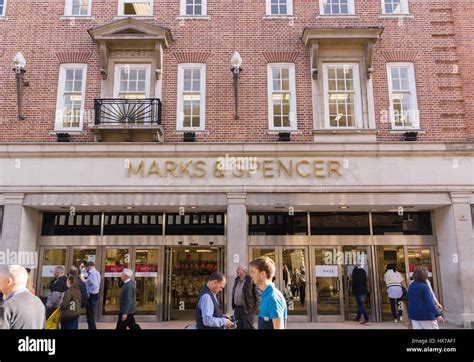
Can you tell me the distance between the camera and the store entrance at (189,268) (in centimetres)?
1338

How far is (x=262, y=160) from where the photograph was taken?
12812 mm

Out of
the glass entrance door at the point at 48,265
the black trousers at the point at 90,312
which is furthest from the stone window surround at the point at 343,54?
the glass entrance door at the point at 48,265

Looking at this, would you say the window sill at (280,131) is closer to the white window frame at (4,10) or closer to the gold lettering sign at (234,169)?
the gold lettering sign at (234,169)

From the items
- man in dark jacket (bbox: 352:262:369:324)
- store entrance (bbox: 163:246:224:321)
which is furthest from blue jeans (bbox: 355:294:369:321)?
store entrance (bbox: 163:246:224:321)

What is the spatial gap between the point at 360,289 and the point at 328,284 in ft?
3.57

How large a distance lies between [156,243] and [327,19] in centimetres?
911

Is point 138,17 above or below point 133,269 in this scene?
above

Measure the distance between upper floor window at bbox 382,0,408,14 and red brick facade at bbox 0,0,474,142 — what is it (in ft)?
0.89

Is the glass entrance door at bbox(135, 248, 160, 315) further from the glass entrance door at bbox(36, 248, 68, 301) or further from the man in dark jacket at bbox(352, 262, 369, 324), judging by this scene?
the man in dark jacket at bbox(352, 262, 369, 324)

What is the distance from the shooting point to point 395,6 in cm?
1412

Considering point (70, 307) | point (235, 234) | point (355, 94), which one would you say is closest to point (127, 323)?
point (70, 307)

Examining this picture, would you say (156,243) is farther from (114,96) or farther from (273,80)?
(273,80)

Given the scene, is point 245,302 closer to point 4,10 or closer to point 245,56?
point 245,56
